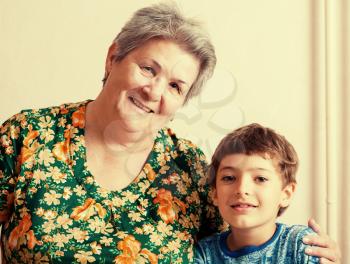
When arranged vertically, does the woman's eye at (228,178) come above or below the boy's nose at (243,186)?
above

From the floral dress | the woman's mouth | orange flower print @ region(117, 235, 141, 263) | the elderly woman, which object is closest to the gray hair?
the elderly woman

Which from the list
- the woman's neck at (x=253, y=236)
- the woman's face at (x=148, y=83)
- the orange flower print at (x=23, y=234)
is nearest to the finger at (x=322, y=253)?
the woman's neck at (x=253, y=236)

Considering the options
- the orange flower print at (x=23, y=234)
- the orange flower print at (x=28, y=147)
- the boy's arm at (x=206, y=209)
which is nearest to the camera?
the orange flower print at (x=23, y=234)

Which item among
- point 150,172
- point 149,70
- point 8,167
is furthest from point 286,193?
point 8,167

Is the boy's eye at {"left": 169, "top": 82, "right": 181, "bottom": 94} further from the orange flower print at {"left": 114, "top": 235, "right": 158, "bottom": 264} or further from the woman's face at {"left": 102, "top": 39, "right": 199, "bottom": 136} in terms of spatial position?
the orange flower print at {"left": 114, "top": 235, "right": 158, "bottom": 264}

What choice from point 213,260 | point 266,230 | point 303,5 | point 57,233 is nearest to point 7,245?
point 57,233

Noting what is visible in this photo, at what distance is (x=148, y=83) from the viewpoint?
123 centimetres

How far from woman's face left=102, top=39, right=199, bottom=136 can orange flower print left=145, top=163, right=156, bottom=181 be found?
10 centimetres

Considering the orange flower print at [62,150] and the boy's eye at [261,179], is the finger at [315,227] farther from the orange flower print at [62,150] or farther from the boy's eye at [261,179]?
the orange flower print at [62,150]

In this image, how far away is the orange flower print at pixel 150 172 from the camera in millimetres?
1294

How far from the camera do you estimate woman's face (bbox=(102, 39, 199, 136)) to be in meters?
1.22

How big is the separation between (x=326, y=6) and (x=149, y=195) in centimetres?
119

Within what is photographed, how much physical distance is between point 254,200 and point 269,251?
0.41 ft

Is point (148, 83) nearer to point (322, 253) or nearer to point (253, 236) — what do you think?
point (253, 236)
